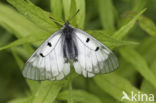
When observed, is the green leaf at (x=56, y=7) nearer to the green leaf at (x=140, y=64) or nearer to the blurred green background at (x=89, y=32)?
the blurred green background at (x=89, y=32)

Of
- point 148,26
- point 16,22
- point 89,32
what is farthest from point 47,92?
point 148,26

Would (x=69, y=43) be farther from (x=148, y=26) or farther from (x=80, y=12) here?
(x=148, y=26)

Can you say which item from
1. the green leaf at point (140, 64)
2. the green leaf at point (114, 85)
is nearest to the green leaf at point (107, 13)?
the green leaf at point (140, 64)

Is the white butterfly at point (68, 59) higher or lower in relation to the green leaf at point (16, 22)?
lower

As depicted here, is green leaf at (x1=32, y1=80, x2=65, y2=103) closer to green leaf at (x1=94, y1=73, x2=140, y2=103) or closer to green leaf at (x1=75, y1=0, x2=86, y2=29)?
green leaf at (x1=94, y1=73, x2=140, y2=103)

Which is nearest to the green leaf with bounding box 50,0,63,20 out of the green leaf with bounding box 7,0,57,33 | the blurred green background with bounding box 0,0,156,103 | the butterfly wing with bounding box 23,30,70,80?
the blurred green background with bounding box 0,0,156,103

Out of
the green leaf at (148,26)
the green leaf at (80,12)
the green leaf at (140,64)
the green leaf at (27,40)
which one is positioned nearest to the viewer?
the green leaf at (27,40)
